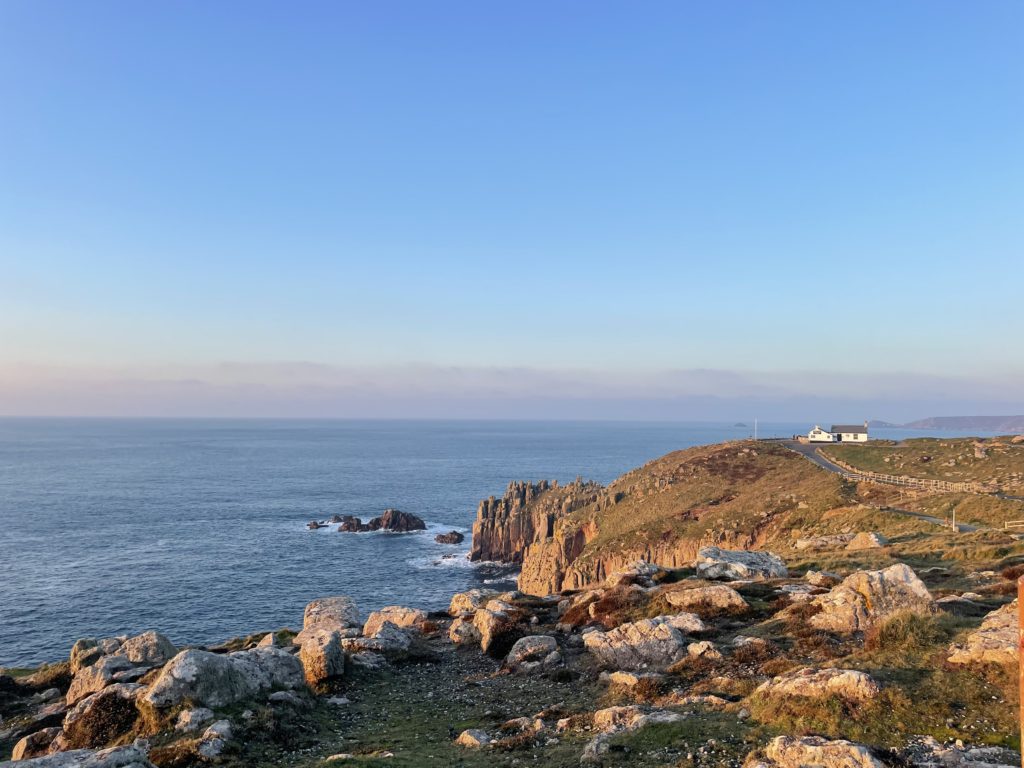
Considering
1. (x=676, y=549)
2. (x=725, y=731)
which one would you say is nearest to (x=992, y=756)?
(x=725, y=731)

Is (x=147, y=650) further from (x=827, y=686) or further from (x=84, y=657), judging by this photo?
(x=827, y=686)

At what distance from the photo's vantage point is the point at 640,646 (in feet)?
76.8

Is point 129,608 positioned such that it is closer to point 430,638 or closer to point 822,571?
point 430,638

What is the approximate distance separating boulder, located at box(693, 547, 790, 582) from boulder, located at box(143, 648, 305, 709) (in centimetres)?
2580

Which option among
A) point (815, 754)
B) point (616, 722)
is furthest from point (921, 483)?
point (815, 754)

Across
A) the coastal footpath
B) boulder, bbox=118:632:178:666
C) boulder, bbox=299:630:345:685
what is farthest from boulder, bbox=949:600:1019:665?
boulder, bbox=118:632:178:666

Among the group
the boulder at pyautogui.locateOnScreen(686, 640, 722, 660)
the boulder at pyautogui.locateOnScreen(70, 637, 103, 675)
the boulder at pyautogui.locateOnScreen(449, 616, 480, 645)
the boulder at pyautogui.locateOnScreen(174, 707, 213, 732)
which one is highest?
the boulder at pyautogui.locateOnScreen(686, 640, 722, 660)

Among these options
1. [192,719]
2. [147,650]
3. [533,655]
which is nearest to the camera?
[192,719]

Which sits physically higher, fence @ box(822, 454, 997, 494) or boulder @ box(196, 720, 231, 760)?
boulder @ box(196, 720, 231, 760)

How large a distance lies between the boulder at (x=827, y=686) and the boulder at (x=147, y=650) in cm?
2684

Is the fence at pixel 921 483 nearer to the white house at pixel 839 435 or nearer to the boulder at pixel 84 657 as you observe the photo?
the white house at pixel 839 435

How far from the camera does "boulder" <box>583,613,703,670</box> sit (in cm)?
A: 2270

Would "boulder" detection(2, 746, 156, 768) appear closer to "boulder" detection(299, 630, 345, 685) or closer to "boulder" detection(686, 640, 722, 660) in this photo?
"boulder" detection(299, 630, 345, 685)

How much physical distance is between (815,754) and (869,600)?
14.6 m
